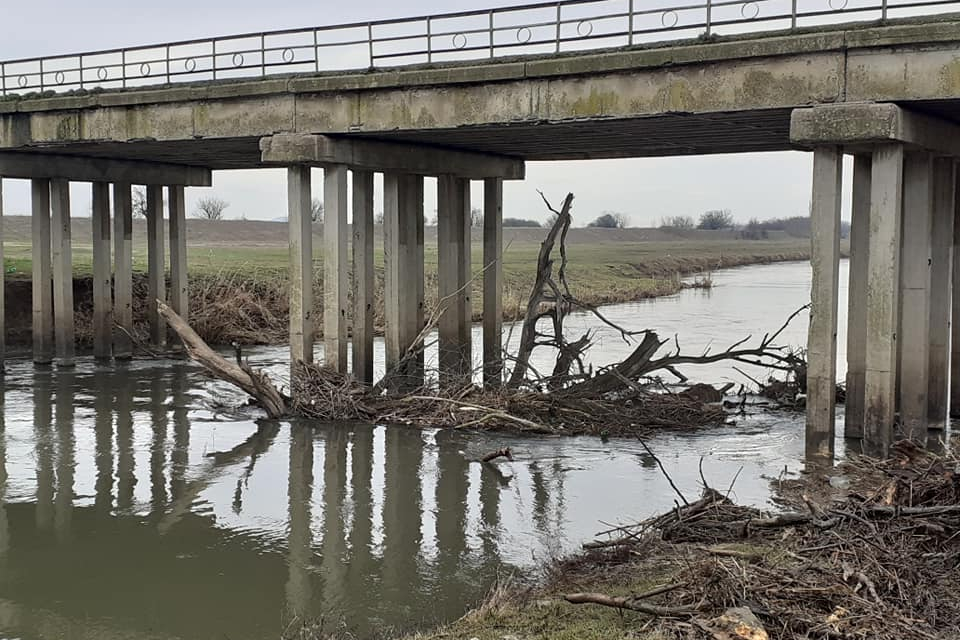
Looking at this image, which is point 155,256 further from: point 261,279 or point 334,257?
point 334,257

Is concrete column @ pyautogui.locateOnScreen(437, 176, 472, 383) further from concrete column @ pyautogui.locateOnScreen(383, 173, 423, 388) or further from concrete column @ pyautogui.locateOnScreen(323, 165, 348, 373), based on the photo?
concrete column @ pyautogui.locateOnScreen(323, 165, 348, 373)

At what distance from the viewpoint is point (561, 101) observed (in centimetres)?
1590

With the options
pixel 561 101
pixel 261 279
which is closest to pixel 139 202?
pixel 261 279

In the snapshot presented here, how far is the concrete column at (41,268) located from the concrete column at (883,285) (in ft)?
57.7

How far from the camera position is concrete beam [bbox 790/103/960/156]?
13.5 meters

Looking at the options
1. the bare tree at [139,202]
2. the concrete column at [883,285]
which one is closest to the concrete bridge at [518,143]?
the concrete column at [883,285]

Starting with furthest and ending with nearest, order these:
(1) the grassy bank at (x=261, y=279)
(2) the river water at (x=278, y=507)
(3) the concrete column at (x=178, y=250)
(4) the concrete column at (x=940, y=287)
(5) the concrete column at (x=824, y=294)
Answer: (1) the grassy bank at (x=261, y=279)
(3) the concrete column at (x=178, y=250)
(4) the concrete column at (x=940, y=287)
(5) the concrete column at (x=824, y=294)
(2) the river water at (x=278, y=507)

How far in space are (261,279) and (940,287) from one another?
22.2 m

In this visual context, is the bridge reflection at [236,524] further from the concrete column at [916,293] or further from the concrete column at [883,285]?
the concrete column at [916,293]

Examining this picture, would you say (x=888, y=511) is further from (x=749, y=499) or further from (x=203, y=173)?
(x=203, y=173)

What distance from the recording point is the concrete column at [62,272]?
24562 millimetres

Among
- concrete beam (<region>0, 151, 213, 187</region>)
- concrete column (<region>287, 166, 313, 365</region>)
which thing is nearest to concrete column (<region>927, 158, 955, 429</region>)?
concrete column (<region>287, 166, 313, 365</region>)

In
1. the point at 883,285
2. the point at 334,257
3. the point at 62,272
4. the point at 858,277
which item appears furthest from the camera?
the point at 62,272

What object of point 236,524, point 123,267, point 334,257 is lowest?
point 236,524
